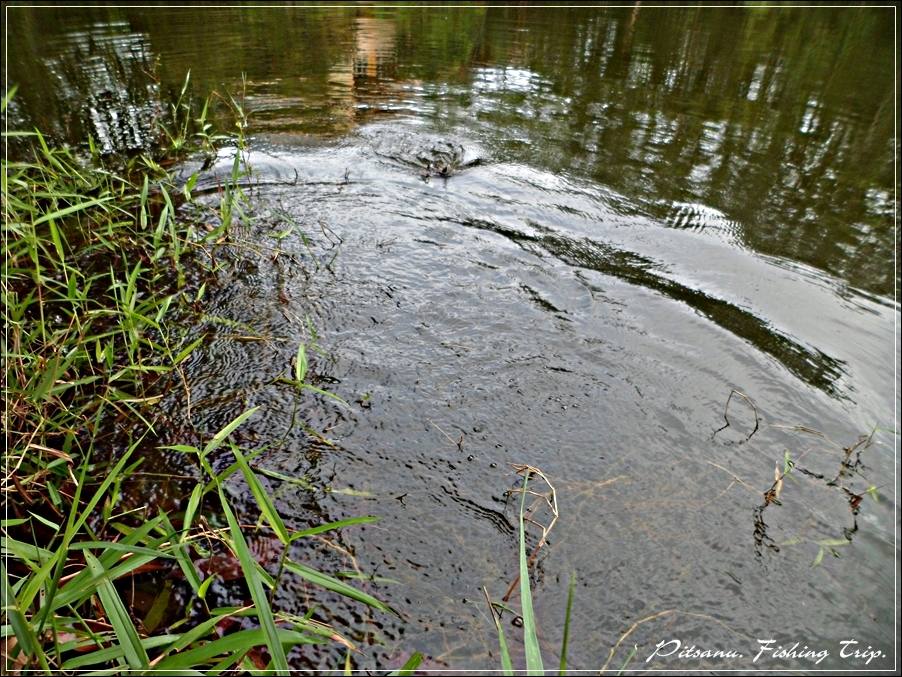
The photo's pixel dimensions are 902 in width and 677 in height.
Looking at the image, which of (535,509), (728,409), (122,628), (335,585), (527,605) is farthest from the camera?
(728,409)

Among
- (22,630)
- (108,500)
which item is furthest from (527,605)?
(108,500)

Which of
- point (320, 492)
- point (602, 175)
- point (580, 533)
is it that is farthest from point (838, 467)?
point (602, 175)

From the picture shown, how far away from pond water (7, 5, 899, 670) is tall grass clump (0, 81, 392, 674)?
0.58 feet

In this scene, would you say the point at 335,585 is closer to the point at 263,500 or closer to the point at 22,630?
the point at 263,500

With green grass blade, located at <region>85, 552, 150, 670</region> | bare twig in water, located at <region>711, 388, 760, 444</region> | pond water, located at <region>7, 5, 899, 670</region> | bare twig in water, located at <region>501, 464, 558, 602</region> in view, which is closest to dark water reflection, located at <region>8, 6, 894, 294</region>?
pond water, located at <region>7, 5, 899, 670</region>

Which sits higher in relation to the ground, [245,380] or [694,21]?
[694,21]

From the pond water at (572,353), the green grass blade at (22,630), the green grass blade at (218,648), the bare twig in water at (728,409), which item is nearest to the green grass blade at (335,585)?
the green grass blade at (218,648)

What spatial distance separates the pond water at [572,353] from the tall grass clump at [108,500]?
18 centimetres

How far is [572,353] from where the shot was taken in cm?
280

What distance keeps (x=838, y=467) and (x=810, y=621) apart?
31.3 inches

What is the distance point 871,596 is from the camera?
1885 millimetres

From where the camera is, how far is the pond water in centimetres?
184

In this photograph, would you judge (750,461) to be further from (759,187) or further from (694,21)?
(694,21)

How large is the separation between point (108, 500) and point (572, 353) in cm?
208
